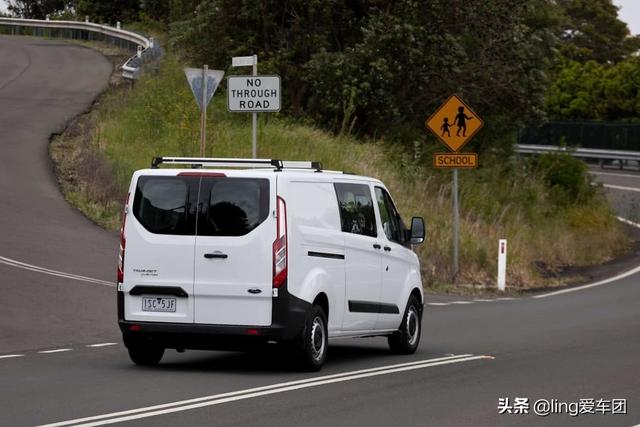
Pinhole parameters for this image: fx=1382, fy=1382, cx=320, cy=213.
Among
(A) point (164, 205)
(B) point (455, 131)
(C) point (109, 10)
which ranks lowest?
(A) point (164, 205)

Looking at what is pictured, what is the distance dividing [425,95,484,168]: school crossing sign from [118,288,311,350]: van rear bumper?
14387mm

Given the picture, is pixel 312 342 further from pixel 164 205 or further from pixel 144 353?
pixel 164 205

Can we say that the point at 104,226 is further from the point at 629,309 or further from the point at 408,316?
the point at 408,316

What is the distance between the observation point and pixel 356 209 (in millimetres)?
14297

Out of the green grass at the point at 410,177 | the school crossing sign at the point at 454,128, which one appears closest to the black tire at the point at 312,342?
the green grass at the point at 410,177

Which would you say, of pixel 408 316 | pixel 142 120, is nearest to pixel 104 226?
pixel 142 120

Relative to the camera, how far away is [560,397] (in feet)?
37.3

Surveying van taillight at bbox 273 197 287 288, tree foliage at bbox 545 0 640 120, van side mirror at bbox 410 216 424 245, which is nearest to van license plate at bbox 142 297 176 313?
van taillight at bbox 273 197 287 288

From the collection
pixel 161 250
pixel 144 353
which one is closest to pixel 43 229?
pixel 144 353

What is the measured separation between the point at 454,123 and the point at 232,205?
47.9ft

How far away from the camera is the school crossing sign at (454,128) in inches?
1057

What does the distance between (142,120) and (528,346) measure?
19249mm

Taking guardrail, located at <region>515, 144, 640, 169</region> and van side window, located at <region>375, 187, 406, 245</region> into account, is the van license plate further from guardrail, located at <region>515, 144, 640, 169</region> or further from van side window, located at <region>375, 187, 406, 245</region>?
guardrail, located at <region>515, 144, 640, 169</region>

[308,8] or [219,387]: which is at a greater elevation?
[308,8]
